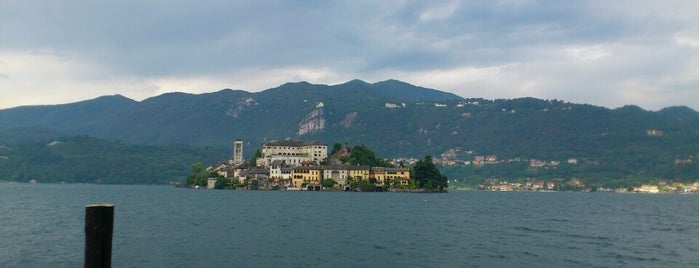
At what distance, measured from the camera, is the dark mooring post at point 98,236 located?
14.3m

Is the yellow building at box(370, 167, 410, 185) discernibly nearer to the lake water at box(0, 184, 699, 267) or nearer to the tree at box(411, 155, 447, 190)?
the tree at box(411, 155, 447, 190)

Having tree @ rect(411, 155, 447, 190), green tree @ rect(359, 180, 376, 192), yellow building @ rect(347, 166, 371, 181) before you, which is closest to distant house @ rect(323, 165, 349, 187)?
yellow building @ rect(347, 166, 371, 181)

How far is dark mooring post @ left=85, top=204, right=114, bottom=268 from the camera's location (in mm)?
14281

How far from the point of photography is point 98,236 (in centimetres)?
1452

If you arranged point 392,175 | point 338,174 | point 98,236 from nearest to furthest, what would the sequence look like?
1. point 98,236
2. point 392,175
3. point 338,174

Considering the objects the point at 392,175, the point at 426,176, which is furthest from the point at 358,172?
the point at 426,176

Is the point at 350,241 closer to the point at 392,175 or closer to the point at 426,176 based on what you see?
the point at 392,175

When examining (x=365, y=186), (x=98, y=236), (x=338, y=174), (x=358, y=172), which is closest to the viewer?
(x=98, y=236)

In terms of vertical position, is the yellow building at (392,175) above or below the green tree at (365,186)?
above

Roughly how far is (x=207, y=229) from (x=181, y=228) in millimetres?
2982

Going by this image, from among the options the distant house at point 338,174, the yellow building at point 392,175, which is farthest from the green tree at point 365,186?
the distant house at point 338,174

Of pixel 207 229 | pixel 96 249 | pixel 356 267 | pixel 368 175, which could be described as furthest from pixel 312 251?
pixel 368 175

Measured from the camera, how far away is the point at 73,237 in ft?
193

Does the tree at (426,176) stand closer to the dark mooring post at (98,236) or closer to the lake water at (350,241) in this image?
the lake water at (350,241)
